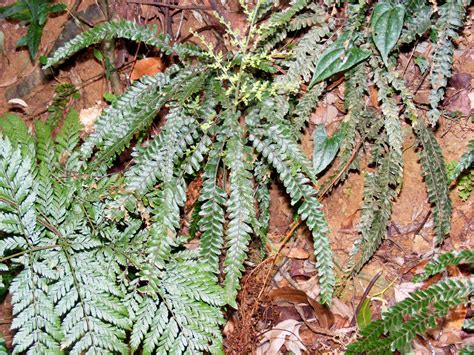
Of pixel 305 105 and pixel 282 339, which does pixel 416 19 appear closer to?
pixel 305 105

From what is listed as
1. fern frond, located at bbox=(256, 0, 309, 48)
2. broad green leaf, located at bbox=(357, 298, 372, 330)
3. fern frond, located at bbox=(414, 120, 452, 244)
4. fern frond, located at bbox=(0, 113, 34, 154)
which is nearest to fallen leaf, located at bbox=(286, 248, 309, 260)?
broad green leaf, located at bbox=(357, 298, 372, 330)

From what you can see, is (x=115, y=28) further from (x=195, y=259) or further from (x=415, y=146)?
(x=415, y=146)

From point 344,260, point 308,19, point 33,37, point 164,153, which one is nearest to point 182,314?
point 164,153

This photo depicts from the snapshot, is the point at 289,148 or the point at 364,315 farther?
the point at 364,315

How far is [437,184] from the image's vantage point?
274 cm

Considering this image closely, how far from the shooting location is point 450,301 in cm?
220

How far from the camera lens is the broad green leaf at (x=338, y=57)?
280 centimetres

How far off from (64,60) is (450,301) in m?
2.95

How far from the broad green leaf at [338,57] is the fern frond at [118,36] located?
0.62 metres

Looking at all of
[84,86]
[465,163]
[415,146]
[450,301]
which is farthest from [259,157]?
[84,86]

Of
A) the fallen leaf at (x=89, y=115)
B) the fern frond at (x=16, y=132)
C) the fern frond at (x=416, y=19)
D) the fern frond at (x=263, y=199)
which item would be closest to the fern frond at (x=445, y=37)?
the fern frond at (x=416, y=19)

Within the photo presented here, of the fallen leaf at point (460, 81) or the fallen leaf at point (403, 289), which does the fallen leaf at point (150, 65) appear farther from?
the fallen leaf at point (403, 289)

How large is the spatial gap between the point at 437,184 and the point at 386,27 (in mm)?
812

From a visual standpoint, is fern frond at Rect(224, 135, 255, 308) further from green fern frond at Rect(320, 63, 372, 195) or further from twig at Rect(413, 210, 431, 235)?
twig at Rect(413, 210, 431, 235)
